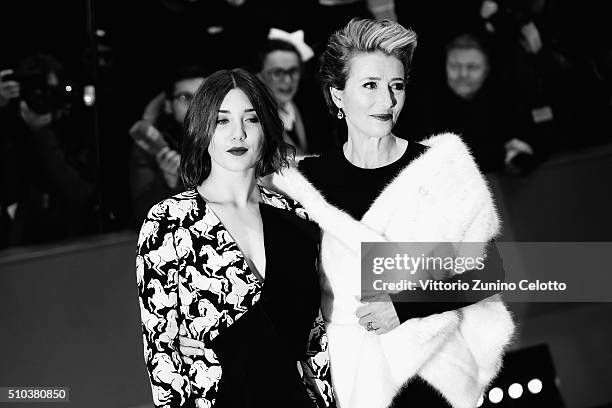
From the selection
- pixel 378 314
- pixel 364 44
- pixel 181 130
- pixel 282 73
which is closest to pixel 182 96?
pixel 181 130

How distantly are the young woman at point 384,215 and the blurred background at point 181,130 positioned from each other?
2.06ft

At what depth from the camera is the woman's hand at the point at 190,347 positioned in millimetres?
1589

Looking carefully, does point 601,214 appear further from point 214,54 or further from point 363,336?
point 363,336

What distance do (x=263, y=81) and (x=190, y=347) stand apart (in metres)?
1.00

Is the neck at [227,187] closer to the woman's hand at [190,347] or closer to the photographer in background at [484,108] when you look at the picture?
the woman's hand at [190,347]

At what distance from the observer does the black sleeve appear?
5.73 ft

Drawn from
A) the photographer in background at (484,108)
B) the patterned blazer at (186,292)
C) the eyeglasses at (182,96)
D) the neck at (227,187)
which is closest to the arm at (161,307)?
the patterned blazer at (186,292)

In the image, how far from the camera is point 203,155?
1625 millimetres

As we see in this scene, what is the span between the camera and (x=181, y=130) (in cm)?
A: 277

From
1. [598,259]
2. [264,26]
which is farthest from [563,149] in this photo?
[264,26]

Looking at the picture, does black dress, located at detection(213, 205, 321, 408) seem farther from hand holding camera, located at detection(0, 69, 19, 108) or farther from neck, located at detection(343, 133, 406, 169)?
hand holding camera, located at detection(0, 69, 19, 108)

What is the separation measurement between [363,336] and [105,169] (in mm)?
1222

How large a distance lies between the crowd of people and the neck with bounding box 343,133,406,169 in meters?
0.56

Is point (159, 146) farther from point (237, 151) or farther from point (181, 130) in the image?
point (237, 151)
